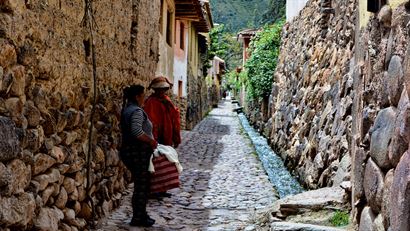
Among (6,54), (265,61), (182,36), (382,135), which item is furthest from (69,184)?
(182,36)

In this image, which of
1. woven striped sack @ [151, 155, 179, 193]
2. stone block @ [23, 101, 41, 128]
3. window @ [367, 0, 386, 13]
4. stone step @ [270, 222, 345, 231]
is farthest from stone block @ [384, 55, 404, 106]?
woven striped sack @ [151, 155, 179, 193]

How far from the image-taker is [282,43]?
630 inches

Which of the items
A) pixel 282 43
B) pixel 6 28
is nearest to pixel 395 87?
pixel 6 28

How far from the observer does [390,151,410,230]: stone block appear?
2652mm

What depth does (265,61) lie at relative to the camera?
17.6 meters

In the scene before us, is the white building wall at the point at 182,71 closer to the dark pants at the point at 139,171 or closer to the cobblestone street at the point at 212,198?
the cobblestone street at the point at 212,198

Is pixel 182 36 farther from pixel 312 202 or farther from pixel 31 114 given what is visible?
pixel 31 114

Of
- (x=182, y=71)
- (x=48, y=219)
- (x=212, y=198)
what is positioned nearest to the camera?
(x=48, y=219)

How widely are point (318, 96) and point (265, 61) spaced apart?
8445 millimetres

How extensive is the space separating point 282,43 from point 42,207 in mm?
12833

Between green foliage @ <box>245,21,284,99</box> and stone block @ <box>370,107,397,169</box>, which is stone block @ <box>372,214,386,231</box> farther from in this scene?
green foliage @ <box>245,21,284,99</box>

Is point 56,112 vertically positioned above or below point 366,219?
above

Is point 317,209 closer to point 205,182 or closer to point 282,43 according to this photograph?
point 205,182

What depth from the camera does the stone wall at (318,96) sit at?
7.26 meters
